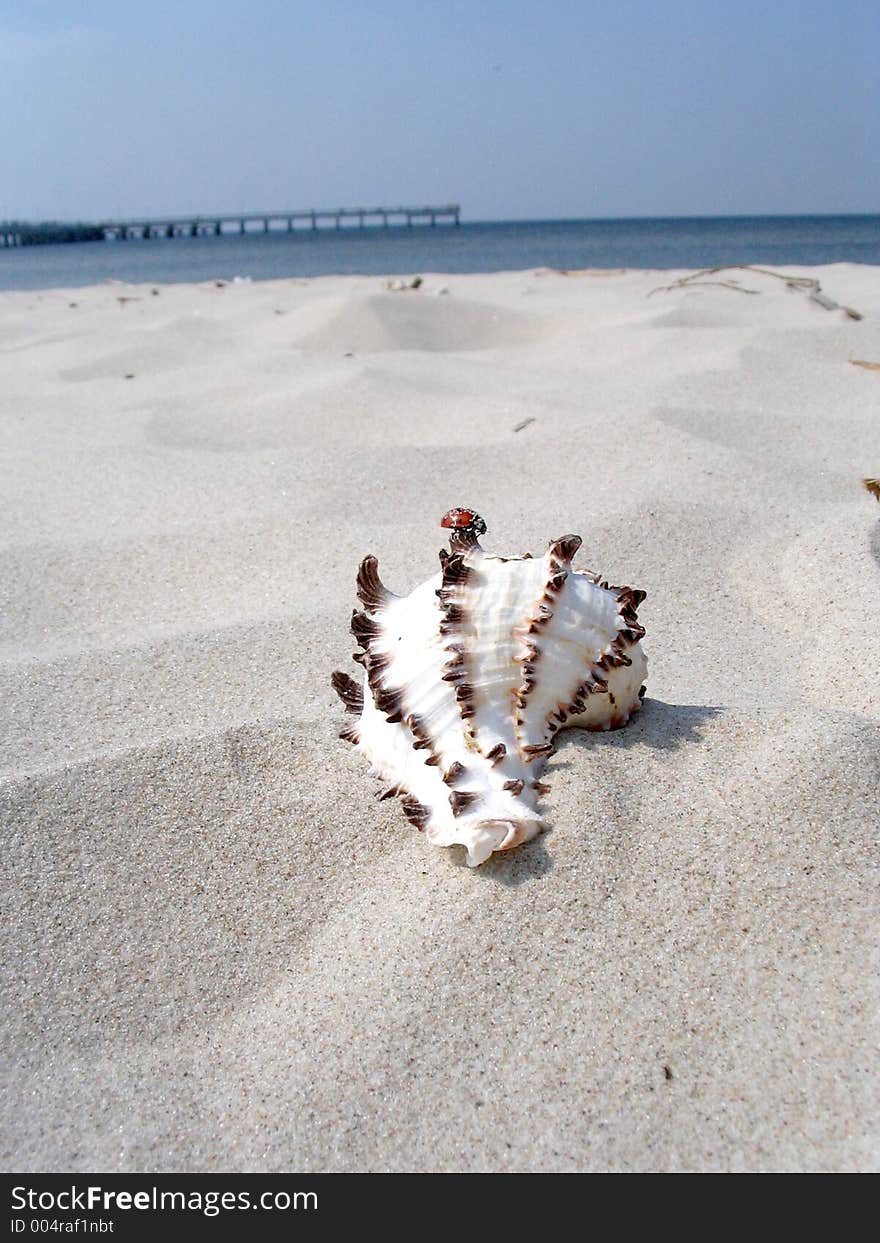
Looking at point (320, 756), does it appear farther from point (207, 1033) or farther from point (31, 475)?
point (31, 475)

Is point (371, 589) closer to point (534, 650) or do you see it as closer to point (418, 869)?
point (534, 650)

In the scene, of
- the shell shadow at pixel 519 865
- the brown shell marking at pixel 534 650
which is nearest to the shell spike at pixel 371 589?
the brown shell marking at pixel 534 650

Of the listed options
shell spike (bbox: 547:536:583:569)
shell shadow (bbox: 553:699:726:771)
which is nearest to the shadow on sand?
shell shadow (bbox: 553:699:726:771)

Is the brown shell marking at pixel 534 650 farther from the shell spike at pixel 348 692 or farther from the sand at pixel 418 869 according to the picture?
the shell spike at pixel 348 692

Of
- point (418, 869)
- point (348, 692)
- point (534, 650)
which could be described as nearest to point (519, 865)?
point (418, 869)

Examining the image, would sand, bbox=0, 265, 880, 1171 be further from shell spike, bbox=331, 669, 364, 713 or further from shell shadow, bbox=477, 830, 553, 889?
shell spike, bbox=331, 669, 364, 713
